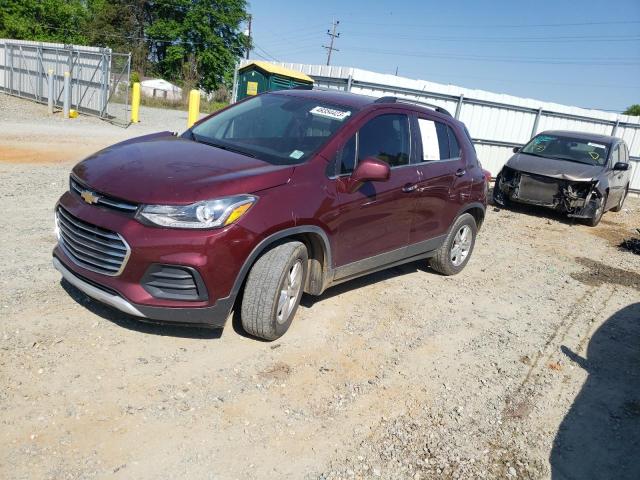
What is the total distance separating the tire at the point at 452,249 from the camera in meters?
6.11

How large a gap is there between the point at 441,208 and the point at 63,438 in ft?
13.2

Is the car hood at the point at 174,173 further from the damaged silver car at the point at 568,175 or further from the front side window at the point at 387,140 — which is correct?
the damaged silver car at the point at 568,175

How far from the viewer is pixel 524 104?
16.4 metres

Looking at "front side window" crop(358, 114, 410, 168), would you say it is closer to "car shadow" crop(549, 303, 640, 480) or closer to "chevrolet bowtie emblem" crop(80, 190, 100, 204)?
"chevrolet bowtie emblem" crop(80, 190, 100, 204)

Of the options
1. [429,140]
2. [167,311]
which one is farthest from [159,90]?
[167,311]

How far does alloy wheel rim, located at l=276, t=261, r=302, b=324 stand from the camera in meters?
4.03

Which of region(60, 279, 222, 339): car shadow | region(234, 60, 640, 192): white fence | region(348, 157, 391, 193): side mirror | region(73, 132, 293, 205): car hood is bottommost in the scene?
region(60, 279, 222, 339): car shadow

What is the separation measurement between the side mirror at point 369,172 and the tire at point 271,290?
70cm

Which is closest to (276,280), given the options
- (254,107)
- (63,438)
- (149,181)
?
(149,181)

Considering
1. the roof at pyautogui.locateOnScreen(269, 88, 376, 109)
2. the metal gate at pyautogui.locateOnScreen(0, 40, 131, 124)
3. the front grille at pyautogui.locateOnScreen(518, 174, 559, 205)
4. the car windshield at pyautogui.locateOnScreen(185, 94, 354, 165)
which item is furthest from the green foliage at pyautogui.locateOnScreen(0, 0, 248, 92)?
the car windshield at pyautogui.locateOnScreen(185, 94, 354, 165)

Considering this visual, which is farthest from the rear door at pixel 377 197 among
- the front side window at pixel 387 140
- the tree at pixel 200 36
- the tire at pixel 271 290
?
the tree at pixel 200 36

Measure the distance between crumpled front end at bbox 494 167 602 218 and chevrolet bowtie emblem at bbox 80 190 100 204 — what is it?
8.97 meters

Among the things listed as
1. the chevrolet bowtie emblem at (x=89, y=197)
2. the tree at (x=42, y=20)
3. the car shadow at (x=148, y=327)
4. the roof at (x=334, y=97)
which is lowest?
the car shadow at (x=148, y=327)

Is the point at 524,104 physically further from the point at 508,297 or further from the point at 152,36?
the point at 152,36
